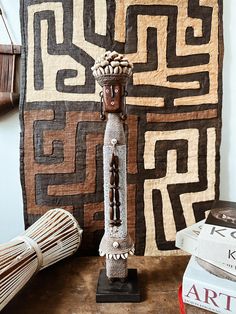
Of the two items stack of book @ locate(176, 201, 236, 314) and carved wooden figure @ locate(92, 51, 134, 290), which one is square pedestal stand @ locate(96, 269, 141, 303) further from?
stack of book @ locate(176, 201, 236, 314)

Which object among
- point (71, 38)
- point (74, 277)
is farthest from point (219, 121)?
point (74, 277)

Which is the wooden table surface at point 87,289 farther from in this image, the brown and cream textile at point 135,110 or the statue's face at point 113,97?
the statue's face at point 113,97

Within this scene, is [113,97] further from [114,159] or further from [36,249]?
[36,249]

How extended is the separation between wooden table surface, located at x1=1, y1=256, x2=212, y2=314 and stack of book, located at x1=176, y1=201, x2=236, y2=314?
0.04 meters

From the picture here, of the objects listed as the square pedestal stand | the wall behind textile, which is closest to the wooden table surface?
the square pedestal stand

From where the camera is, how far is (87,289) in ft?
2.48

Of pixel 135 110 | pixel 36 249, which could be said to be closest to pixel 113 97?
pixel 135 110

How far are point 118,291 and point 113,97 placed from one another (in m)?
0.43

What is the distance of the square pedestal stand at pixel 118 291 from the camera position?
71cm

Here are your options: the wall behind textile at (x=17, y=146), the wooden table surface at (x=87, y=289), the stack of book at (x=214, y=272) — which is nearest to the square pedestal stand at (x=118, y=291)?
the wooden table surface at (x=87, y=289)

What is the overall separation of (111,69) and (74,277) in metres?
0.52

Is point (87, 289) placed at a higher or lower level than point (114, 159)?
lower

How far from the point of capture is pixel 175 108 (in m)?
0.89

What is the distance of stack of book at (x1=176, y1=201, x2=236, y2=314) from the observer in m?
0.59
